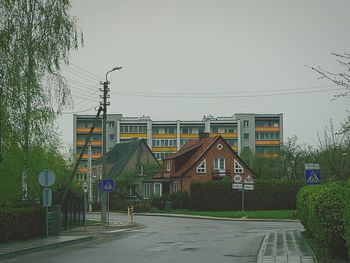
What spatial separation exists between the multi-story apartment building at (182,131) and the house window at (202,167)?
62.3 meters

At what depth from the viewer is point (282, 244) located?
21578 millimetres

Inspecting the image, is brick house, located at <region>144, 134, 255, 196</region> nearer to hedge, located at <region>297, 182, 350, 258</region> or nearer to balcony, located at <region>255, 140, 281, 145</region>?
hedge, located at <region>297, 182, 350, 258</region>

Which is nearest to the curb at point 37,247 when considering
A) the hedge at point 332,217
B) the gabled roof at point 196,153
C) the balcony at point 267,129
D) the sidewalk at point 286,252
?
the sidewalk at point 286,252

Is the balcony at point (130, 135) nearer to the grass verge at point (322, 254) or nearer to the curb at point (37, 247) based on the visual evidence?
the curb at point (37, 247)

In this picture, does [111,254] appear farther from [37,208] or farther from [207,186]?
[207,186]

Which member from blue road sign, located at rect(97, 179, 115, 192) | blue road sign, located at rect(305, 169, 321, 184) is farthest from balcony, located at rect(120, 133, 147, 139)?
blue road sign, located at rect(305, 169, 321, 184)

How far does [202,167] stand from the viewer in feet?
248

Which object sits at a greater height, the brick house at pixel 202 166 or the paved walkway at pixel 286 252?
the brick house at pixel 202 166

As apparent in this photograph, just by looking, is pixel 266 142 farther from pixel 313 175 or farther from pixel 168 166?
pixel 313 175

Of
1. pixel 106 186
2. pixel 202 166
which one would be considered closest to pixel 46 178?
pixel 106 186

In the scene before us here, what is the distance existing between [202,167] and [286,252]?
57178 millimetres

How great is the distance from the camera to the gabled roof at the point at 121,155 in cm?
9281

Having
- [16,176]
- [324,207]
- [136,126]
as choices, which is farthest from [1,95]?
[136,126]

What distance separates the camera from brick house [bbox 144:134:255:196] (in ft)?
247
